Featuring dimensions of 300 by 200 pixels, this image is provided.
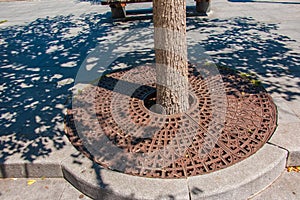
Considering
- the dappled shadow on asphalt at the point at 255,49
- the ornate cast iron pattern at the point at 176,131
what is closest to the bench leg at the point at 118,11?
the dappled shadow on asphalt at the point at 255,49

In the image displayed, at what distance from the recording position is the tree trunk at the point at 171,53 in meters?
2.94

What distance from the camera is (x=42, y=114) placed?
381cm

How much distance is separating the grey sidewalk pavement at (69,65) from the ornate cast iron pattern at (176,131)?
23 centimetres

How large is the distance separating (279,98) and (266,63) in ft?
4.50

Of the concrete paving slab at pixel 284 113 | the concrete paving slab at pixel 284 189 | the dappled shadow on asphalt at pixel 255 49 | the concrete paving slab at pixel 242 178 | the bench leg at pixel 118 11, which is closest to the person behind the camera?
the concrete paving slab at pixel 242 178

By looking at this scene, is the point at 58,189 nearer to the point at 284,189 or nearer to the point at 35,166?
the point at 35,166

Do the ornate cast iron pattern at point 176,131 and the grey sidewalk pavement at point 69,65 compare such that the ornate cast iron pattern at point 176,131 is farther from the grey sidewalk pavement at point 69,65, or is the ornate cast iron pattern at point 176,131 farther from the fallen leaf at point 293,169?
the fallen leaf at point 293,169

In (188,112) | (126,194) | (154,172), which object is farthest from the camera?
(188,112)

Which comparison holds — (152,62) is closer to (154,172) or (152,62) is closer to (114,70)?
(114,70)

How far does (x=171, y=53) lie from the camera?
3.13m

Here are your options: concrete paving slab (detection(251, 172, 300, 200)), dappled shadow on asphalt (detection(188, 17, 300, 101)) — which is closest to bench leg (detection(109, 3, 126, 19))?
dappled shadow on asphalt (detection(188, 17, 300, 101))

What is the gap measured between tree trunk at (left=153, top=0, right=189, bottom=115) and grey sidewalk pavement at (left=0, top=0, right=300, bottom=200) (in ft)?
4.07

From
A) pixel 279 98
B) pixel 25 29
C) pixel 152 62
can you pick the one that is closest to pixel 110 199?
pixel 279 98

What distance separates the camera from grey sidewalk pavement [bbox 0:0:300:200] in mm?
2893
